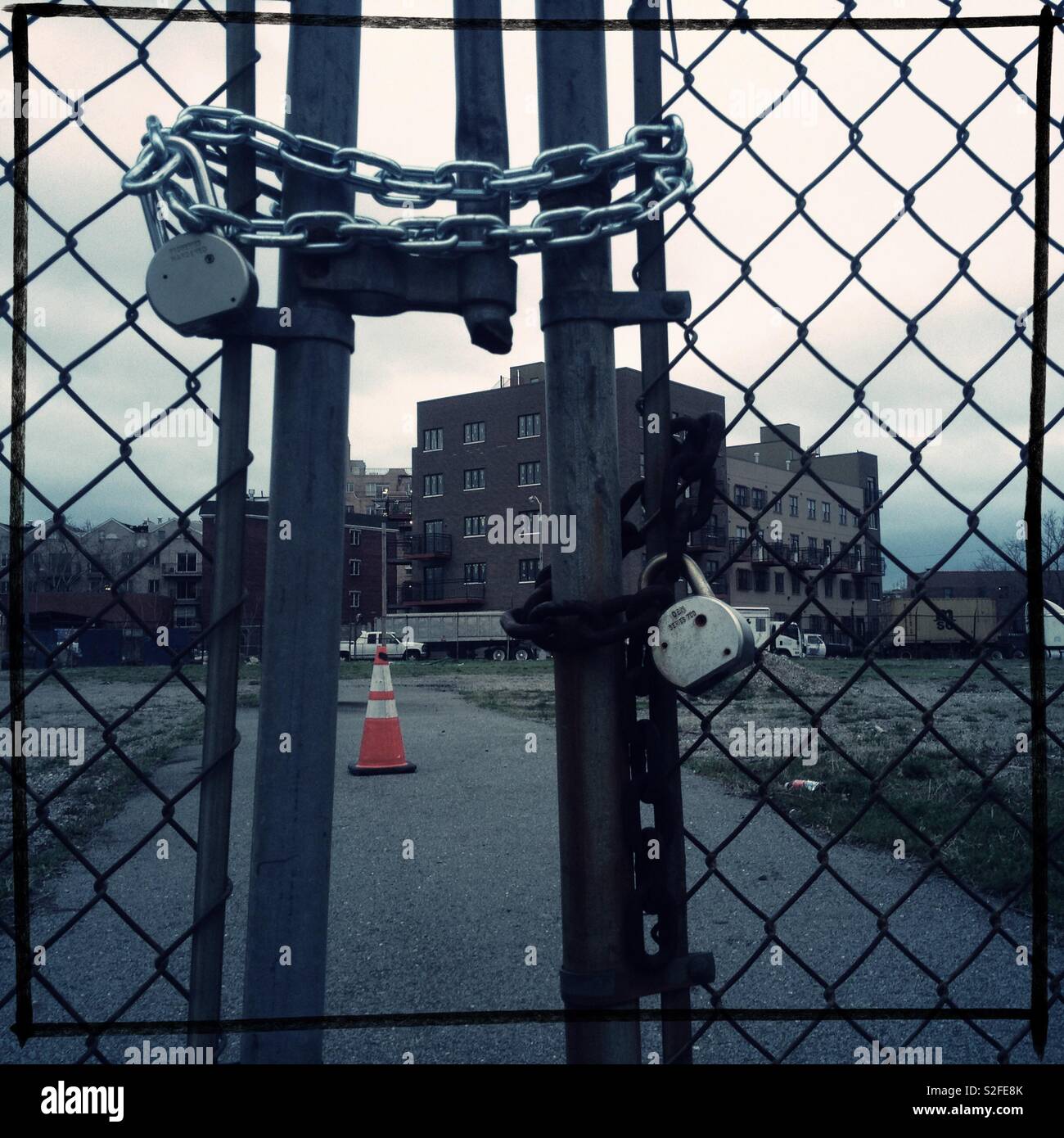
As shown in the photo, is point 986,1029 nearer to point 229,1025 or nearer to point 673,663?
point 673,663

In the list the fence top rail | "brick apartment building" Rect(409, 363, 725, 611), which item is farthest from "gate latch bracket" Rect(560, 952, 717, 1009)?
"brick apartment building" Rect(409, 363, 725, 611)

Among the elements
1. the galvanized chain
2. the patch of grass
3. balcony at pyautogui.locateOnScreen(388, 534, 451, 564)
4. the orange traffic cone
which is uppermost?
balcony at pyautogui.locateOnScreen(388, 534, 451, 564)

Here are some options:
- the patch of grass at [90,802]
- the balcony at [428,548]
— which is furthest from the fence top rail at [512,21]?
the balcony at [428,548]

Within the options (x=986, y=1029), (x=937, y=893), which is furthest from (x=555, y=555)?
(x=937, y=893)

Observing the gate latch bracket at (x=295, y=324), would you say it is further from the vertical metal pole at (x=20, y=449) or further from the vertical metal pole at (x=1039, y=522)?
the vertical metal pole at (x=1039, y=522)

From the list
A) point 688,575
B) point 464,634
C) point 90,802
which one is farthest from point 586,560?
point 464,634

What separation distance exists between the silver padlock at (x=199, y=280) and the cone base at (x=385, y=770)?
608cm

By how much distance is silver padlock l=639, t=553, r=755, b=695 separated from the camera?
100 centimetres

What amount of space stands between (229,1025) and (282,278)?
779 mm

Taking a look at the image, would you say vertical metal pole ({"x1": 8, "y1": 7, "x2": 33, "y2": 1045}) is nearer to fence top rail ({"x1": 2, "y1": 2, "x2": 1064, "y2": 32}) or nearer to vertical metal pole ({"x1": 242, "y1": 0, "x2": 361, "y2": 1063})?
fence top rail ({"x1": 2, "y1": 2, "x2": 1064, "y2": 32})

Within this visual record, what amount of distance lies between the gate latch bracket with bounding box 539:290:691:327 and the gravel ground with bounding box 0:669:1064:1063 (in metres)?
0.79

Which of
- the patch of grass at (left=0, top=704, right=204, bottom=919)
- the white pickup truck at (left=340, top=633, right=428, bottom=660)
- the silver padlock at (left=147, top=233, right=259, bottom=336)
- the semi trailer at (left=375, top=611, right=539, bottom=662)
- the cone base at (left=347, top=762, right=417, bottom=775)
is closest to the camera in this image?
the silver padlock at (left=147, top=233, right=259, bottom=336)

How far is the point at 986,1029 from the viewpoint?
2330 mm

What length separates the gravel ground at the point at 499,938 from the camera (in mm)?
2297
